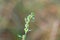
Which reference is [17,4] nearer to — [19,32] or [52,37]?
[19,32]

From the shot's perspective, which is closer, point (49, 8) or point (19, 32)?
point (19, 32)

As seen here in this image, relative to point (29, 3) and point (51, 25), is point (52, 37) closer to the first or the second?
point (51, 25)

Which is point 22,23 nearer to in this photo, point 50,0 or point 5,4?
point 5,4

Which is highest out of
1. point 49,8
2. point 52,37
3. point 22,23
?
point 49,8

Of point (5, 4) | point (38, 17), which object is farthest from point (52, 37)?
point (5, 4)

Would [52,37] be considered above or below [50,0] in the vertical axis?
below

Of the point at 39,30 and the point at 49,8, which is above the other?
the point at 49,8

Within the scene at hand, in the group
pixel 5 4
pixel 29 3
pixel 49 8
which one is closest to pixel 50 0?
pixel 49 8
